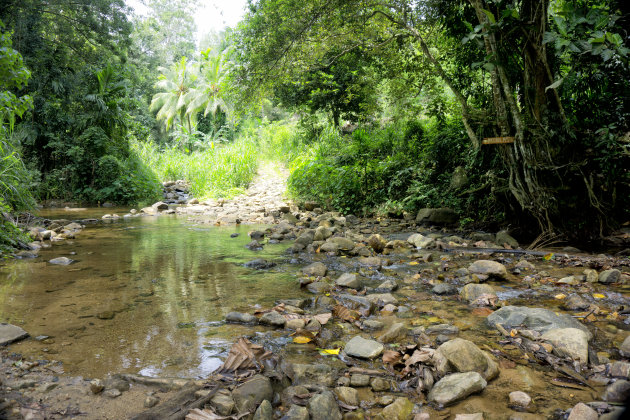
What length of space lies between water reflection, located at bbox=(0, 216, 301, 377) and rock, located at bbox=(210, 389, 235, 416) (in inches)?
12.1

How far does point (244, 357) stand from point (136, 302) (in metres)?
1.51

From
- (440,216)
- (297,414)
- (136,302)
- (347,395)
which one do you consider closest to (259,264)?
(136,302)

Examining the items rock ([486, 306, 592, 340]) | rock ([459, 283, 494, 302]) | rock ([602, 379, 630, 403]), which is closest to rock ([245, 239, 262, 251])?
rock ([459, 283, 494, 302])

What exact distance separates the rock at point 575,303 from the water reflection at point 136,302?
6.75ft

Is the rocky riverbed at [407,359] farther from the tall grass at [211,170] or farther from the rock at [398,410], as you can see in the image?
the tall grass at [211,170]

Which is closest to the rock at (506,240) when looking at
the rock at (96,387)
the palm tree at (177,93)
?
the rock at (96,387)

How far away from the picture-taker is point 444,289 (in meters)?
3.20

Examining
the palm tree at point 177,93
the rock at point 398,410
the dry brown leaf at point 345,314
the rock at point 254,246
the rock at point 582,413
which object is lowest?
the rock at point 254,246

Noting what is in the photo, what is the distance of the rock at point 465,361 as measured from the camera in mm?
1864

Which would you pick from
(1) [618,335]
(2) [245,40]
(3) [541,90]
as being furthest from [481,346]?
(2) [245,40]

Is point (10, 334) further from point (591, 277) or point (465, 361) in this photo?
point (591, 277)

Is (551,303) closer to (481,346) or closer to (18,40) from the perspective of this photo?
(481,346)

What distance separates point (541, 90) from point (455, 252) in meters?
2.22

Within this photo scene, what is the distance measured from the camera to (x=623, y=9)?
3918mm
